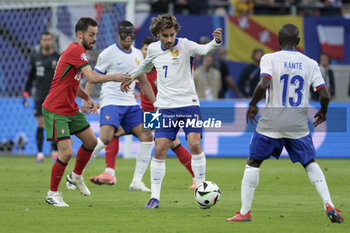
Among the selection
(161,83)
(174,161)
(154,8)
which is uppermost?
(154,8)

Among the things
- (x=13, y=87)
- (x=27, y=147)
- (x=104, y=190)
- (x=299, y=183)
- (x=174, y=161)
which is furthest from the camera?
(x=13, y=87)

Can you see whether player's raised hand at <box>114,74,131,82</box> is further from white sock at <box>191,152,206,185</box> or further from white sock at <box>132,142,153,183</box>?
white sock at <box>132,142,153,183</box>

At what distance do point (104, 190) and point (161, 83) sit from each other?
8.18 ft

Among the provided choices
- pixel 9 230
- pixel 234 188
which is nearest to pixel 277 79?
pixel 9 230

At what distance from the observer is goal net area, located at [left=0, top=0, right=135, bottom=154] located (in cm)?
1719

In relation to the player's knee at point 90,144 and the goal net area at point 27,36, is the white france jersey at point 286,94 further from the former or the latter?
Answer: the goal net area at point 27,36

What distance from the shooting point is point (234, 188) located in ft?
34.7

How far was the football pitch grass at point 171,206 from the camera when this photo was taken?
665 cm

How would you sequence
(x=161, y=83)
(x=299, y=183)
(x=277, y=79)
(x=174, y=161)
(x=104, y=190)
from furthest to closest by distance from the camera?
(x=174, y=161), (x=299, y=183), (x=104, y=190), (x=161, y=83), (x=277, y=79)

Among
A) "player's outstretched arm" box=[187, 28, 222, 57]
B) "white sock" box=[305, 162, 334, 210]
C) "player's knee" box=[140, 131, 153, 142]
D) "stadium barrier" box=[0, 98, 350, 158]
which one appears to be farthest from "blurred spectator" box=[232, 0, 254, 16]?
"white sock" box=[305, 162, 334, 210]

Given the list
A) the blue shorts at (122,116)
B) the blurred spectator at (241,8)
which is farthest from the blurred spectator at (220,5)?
the blue shorts at (122,116)

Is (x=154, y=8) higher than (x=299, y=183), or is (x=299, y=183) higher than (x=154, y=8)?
(x=154, y=8)

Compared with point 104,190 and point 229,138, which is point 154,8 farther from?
point 104,190

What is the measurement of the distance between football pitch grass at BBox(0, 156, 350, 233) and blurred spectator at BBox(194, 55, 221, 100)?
406 cm
